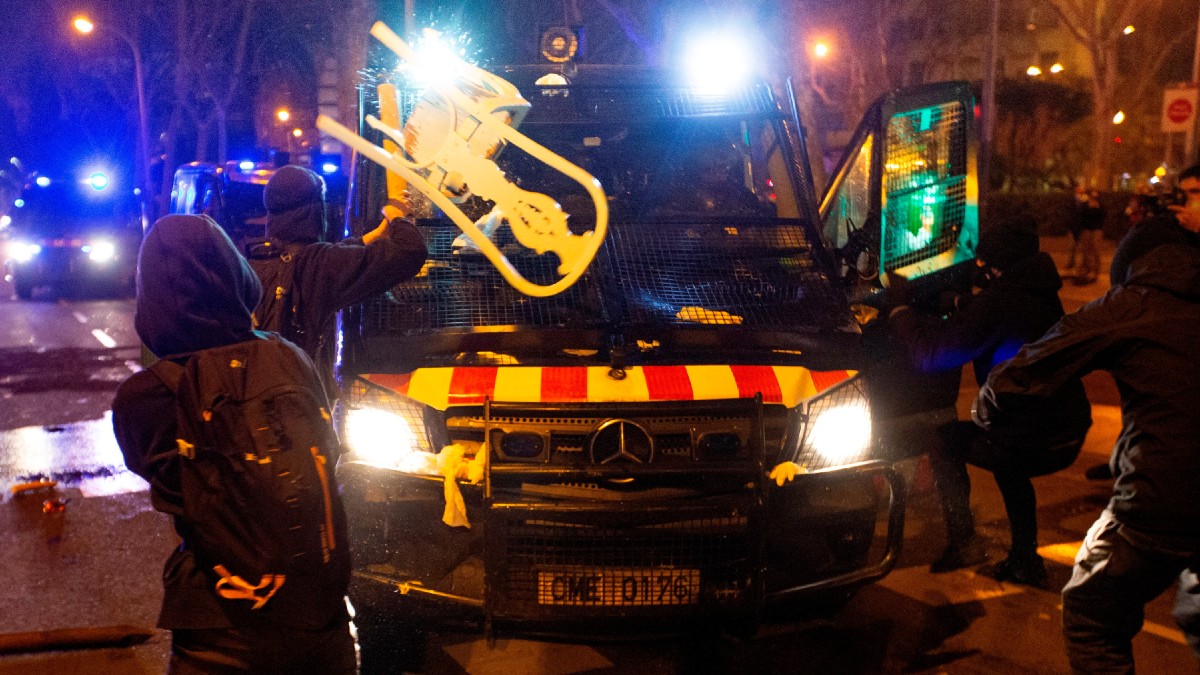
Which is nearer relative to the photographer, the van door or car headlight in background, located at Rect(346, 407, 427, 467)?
car headlight in background, located at Rect(346, 407, 427, 467)

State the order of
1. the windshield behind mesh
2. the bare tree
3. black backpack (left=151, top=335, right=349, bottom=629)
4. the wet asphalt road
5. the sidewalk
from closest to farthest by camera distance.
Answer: black backpack (left=151, top=335, right=349, bottom=629) < the windshield behind mesh < the wet asphalt road < the sidewalk < the bare tree

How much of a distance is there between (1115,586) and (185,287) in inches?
111

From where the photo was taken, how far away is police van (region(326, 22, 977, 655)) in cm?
365

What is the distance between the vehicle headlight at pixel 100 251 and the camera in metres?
17.9

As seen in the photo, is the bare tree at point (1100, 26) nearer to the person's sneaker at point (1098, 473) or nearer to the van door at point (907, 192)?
the person's sneaker at point (1098, 473)

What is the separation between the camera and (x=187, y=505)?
256 centimetres

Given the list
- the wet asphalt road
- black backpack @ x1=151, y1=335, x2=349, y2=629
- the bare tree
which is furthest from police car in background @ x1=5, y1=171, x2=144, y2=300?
the bare tree

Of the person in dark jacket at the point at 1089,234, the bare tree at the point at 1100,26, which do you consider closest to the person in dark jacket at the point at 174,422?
the person in dark jacket at the point at 1089,234

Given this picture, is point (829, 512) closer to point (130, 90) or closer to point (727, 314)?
point (727, 314)

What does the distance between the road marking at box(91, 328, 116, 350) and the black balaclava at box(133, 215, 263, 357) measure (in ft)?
35.9

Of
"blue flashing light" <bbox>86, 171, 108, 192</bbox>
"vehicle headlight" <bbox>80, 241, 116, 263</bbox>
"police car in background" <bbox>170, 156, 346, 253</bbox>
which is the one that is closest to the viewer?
"police car in background" <bbox>170, 156, 346, 253</bbox>

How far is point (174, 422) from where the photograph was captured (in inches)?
103

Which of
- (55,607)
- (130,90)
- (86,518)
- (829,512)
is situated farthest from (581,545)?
(130,90)

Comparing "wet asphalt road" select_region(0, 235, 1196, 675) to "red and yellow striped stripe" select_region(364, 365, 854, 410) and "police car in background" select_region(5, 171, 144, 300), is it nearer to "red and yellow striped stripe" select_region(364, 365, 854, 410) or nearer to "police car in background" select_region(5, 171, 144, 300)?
"red and yellow striped stripe" select_region(364, 365, 854, 410)
